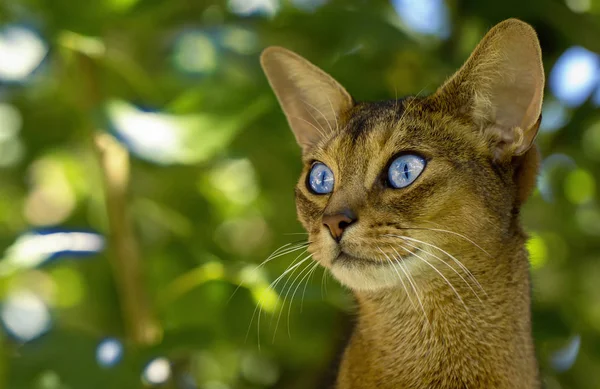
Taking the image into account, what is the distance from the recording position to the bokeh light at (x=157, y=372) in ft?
6.06

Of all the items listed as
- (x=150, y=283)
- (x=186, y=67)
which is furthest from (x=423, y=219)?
(x=150, y=283)

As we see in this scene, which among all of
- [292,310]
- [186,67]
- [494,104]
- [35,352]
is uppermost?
[494,104]

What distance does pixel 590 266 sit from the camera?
2.82 metres

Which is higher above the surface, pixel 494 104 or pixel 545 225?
pixel 494 104

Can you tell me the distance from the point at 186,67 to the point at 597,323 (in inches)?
64.4

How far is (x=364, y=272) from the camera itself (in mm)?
1509

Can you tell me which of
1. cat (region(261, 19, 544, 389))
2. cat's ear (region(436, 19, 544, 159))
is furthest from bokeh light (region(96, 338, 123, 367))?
cat's ear (region(436, 19, 544, 159))

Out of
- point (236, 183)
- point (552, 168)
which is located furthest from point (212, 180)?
point (552, 168)

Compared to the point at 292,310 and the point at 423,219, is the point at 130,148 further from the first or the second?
the point at 292,310

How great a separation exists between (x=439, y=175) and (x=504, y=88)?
0.67 ft

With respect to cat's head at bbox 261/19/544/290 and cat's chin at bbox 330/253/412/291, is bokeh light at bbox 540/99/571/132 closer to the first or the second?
cat's head at bbox 261/19/544/290

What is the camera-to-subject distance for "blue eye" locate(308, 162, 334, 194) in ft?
5.44

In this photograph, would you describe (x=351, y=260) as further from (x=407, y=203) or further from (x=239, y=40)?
(x=239, y=40)

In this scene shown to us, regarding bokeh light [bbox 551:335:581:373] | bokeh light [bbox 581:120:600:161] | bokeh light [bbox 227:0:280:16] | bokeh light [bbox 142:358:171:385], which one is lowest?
bokeh light [bbox 551:335:581:373]
